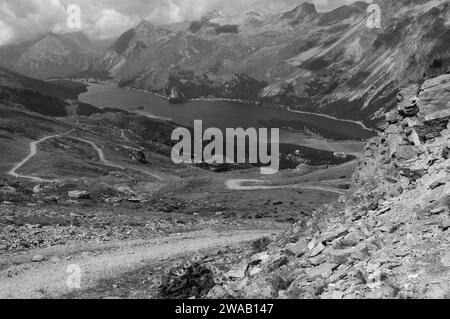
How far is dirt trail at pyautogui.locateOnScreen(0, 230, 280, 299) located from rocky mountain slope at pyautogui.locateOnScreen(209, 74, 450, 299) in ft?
33.5

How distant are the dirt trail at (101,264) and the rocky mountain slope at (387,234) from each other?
1020 cm

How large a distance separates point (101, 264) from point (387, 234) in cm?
2065

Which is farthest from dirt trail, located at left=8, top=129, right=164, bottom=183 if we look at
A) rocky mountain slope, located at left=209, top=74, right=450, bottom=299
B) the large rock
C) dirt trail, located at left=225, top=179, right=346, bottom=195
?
rocky mountain slope, located at left=209, top=74, right=450, bottom=299

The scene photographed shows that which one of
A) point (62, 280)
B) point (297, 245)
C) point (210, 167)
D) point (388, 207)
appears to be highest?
point (210, 167)

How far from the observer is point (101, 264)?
3316cm

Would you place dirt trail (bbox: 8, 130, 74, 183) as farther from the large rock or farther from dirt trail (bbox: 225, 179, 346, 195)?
dirt trail (bbox: 225, 179, 346, 195)

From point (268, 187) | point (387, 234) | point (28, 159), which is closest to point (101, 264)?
point (387, 234)

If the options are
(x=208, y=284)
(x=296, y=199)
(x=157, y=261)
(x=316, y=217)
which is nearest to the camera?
(x=208, y=284)

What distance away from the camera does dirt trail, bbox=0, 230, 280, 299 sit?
27766mm

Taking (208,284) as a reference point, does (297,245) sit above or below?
above
